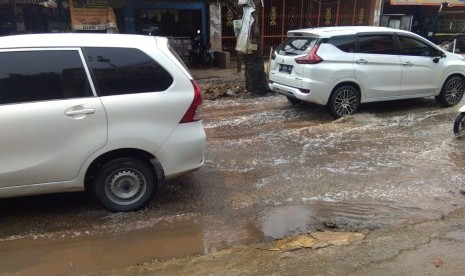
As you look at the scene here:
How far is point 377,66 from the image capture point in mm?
8453

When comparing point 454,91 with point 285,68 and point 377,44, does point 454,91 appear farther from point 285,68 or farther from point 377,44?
point 285,68

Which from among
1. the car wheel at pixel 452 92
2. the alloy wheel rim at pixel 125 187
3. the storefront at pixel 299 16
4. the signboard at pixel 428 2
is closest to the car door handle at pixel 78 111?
the alloy wheel rim at pixel 125 187

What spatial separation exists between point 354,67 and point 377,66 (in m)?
0.55

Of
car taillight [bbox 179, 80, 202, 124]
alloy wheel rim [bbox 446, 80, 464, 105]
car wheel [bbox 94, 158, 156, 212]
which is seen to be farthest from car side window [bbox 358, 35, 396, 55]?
car wheel [bbox 94, 158, 156, 212]

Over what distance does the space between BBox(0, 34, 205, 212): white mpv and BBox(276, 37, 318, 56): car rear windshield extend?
13.9 feet

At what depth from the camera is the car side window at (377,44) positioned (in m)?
8.39

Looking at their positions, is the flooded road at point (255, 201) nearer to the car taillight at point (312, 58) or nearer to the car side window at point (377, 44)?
the car taillight at point (312, 58)

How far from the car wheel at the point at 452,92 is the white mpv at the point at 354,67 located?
172 millimetres

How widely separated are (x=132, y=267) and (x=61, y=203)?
160cm

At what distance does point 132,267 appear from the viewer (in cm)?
360

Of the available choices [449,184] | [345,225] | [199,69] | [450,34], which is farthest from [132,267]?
[450,34]

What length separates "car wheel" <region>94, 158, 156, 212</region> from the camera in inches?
170

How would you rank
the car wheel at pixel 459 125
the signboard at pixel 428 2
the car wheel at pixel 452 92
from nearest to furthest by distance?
the car wheel at pixel 459 125
the car wheel at pixel 452 92
the signboard at pixel 428 2

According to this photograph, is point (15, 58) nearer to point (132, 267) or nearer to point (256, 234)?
point (132, 267)
